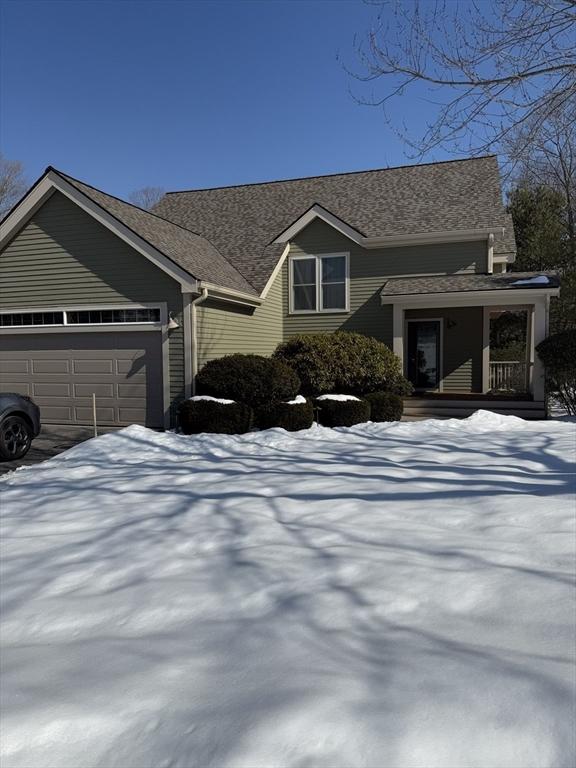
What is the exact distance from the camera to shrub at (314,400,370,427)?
11.2m

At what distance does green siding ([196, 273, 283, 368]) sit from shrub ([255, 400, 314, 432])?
6.54ft

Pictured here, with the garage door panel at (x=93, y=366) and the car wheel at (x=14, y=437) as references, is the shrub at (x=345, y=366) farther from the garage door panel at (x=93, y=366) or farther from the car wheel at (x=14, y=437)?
the car wheel at (x=14, y=437)

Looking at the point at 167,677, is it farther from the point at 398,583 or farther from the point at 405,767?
the point at 398,583

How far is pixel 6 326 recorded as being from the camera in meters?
12.9

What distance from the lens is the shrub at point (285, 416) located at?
1074 cm

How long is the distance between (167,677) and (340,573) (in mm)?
1513

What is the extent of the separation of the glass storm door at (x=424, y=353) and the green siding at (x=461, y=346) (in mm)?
218

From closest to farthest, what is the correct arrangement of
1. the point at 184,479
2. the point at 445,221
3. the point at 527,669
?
the point at 527,669, the point at 184,479, the point at 445,221

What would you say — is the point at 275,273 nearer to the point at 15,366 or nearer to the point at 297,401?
the point at 297,401

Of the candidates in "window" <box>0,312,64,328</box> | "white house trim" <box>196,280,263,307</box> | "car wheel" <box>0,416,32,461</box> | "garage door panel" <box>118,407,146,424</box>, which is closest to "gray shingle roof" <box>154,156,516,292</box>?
"white house trim" <box>196,280,263,307</box>

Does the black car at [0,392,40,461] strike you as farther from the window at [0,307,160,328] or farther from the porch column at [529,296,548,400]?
the porch column at [529,296,548,400]

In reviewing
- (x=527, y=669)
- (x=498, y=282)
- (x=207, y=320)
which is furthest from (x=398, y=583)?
(x=498, y=282)

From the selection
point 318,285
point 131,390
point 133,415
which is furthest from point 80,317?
point 318,285

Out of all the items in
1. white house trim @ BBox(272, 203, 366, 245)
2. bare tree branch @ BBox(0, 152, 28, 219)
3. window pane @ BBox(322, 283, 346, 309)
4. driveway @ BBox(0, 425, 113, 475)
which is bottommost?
driveway @ BBox(0, 425, 113, 475)
